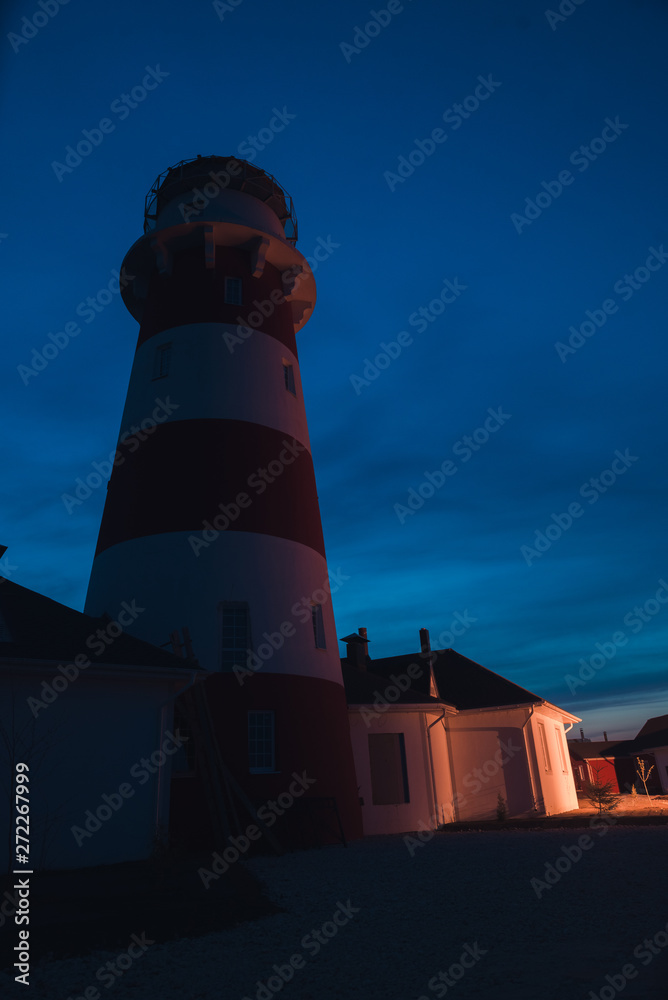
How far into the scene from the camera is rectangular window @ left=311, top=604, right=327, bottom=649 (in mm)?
15234

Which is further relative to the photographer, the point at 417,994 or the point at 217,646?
the point at 217,646

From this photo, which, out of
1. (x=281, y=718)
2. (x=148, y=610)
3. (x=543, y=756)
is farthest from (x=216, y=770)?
(x=543, y=756)

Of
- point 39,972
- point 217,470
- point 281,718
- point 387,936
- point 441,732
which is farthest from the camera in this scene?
point 441,732

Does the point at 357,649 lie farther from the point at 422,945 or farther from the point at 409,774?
the point at 422,945

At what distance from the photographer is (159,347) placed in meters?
17.2

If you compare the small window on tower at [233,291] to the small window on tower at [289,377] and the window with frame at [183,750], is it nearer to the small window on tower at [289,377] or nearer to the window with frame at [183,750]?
the small window on tower at [289,377]

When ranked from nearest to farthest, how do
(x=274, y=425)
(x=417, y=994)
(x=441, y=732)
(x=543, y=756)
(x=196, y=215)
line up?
(x=417, y=994), (x=274, y=425), (x=196, y=215), (x=441, y=732), (x=543, y=756)

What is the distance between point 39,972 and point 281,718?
8578 mm

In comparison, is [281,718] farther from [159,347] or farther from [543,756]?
[543,756]

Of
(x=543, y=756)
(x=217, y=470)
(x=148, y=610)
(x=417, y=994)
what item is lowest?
(x=417, y=994)

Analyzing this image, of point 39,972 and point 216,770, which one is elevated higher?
point 216,770

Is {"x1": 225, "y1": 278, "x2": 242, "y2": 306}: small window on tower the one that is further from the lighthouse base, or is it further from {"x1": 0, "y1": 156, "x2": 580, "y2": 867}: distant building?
the lighthouse base

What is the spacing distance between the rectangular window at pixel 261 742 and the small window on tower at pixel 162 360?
8.98m

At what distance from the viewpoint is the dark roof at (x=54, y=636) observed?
35.4 feet
